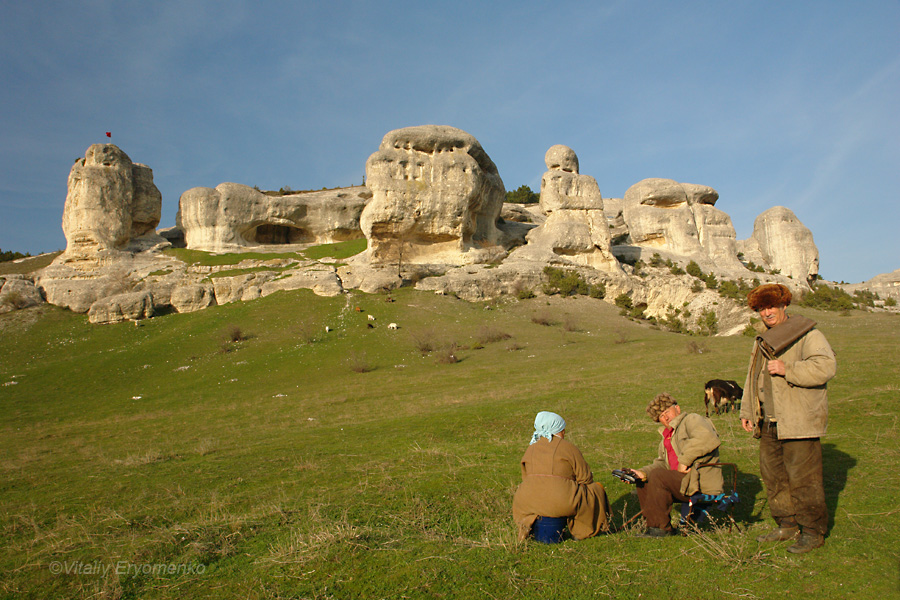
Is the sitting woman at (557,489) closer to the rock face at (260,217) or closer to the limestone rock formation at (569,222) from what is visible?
the limestone rock formation at (569,222)

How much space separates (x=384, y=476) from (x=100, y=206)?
41.6 meters

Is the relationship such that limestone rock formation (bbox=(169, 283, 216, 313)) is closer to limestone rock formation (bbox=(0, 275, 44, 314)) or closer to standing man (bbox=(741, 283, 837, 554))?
limestone rock formation (bbox=(0, 275, 44, 314))

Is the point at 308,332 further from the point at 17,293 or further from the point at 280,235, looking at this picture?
the point at 280,235

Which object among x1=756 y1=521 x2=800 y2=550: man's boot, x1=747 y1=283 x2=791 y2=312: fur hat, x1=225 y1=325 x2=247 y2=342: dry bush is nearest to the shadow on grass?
x1=756 y1=521 x2=800 y2=550: man's boot

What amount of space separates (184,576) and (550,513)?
3.13 m

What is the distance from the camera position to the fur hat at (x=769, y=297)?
16.0ft

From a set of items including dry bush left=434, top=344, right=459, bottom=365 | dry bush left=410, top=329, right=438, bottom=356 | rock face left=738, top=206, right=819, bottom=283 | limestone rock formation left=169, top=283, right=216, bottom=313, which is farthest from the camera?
rock face left=738, top=206, right=819, bottom=283

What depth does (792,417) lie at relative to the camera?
4.68 meters

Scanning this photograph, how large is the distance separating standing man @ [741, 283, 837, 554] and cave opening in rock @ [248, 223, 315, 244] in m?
47.0

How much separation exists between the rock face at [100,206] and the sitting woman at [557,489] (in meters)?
43.1

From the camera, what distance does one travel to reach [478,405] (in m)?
13.8

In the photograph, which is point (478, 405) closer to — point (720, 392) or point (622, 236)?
point (720, 392)

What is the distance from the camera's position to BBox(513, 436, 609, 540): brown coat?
15.9ft

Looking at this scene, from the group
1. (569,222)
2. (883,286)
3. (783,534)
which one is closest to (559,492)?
(783,534)
